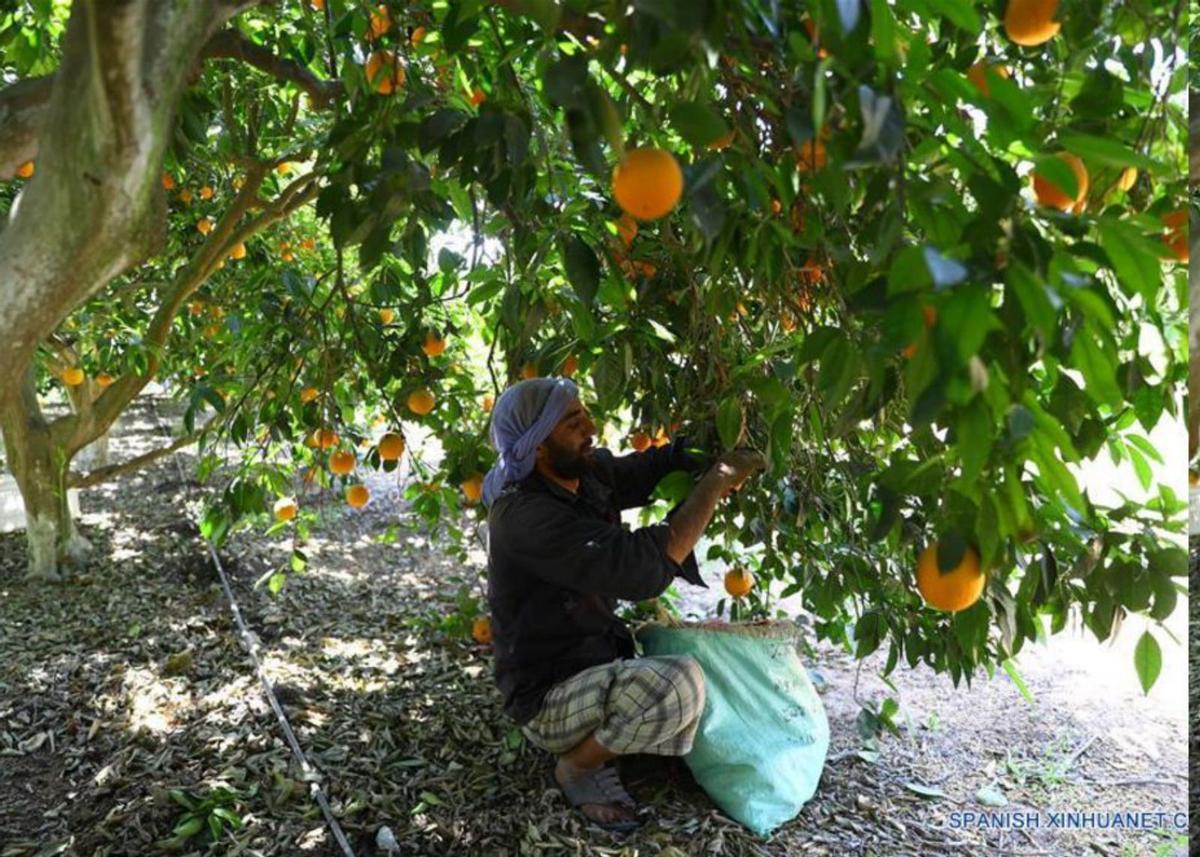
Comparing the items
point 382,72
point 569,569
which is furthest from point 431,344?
point 382,72

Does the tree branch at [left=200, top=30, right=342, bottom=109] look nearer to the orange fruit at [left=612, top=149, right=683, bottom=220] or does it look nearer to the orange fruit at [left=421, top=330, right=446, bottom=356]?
the orange fruit at [left=421, top=330, right=446, bottom=356]

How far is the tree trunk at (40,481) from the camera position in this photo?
4.12 m

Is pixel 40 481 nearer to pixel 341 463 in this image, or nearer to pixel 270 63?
pixel 341 463

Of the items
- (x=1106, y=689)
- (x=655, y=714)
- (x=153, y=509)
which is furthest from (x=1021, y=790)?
(x=153, y=509)

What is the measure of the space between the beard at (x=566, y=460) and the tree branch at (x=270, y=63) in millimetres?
943

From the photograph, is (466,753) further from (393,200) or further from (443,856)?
(393,200)

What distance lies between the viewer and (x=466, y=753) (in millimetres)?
2555

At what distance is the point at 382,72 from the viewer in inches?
59.4

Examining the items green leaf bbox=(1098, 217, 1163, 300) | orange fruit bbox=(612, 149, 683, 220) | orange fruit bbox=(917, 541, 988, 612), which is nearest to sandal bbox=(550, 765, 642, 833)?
orange fruit bbox=(917, 541, 988, 612)

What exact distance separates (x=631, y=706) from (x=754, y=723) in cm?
33

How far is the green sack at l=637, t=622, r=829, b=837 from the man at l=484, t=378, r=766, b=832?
0.10 metres

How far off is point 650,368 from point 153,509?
4.65m

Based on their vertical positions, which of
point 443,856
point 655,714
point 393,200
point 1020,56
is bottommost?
point 443,856

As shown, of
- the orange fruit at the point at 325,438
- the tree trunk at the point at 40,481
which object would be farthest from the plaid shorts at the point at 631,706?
the tree trunk at the point at 40,481
